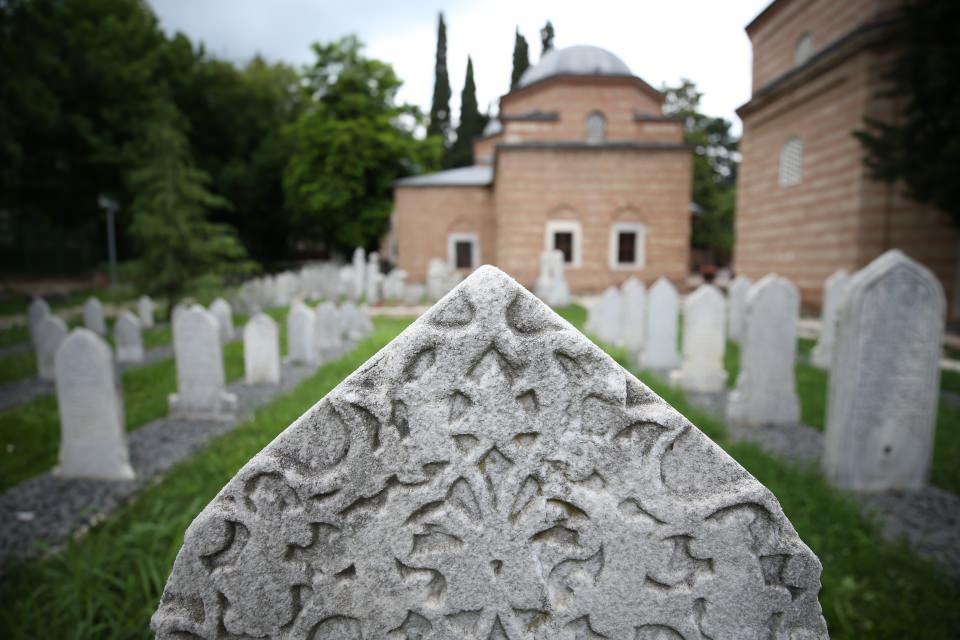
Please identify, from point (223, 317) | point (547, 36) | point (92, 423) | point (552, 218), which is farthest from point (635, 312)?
point (552, 218)

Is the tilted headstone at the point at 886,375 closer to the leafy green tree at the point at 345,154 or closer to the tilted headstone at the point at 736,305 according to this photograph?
the tilted headstone at the point at 736,305

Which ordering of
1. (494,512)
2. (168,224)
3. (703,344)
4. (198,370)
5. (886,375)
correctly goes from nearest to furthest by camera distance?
(494,512) → (886,375) → (198,370) → (703,344) → (168,224)

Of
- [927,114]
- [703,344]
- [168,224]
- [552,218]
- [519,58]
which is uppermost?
[927,114]

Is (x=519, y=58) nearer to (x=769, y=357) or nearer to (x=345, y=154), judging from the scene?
(x=769, y=357)

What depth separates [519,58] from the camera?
1.32m

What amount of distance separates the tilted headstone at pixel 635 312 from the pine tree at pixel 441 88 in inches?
313

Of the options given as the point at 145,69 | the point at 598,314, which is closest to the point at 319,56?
the point at 145,69

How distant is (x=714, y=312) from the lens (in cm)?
671

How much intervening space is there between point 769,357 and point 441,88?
5.06 m

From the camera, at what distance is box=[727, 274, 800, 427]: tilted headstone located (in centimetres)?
516

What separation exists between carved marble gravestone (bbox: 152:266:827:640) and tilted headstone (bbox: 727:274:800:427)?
4.83 meters

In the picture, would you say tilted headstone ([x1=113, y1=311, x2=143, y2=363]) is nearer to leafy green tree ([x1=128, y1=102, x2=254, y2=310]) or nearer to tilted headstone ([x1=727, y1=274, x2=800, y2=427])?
leafy green tree ([x1=128, y1=102, x2=254, y2=310])

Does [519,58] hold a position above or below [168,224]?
below

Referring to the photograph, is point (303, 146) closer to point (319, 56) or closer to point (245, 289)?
point (319, 56)
